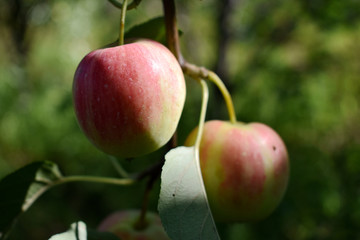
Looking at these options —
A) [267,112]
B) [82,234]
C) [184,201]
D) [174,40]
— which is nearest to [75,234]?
[82,234]

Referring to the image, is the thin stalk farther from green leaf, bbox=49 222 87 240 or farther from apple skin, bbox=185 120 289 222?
green leaf, bbox=49 222 87 240

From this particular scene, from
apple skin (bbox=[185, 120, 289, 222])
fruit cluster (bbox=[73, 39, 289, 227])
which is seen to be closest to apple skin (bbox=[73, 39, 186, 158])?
fruit cluster (bbox=[73, 39, 289, 227])

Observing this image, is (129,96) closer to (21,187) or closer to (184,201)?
(184,201)

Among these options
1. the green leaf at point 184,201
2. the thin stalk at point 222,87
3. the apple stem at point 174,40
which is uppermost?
the apple stem at point 174,40

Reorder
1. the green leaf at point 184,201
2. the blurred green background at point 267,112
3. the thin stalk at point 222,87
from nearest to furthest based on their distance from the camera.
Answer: the green leaf at point 184,201
the thin stalk at point 222,87
the blurred green background at point 267,112

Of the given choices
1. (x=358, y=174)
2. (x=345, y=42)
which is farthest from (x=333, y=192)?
(x=345, y=42)

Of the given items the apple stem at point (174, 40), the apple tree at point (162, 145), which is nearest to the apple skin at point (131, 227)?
the apple tree at point (162, 145)

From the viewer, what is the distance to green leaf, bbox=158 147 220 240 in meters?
0.36

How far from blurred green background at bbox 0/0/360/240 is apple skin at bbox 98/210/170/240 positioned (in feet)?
1.12

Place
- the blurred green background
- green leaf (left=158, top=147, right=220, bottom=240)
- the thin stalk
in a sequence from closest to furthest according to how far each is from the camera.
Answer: green leaf (left=158, top=147, right=220, bottom=240), the thin stalk, the blurred green background

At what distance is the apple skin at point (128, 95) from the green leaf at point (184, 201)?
39mm

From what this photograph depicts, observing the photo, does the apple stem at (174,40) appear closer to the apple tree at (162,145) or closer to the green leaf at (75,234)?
the apple tree at (162,145)

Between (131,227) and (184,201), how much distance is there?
0.61ft

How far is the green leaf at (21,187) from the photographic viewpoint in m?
0.48
